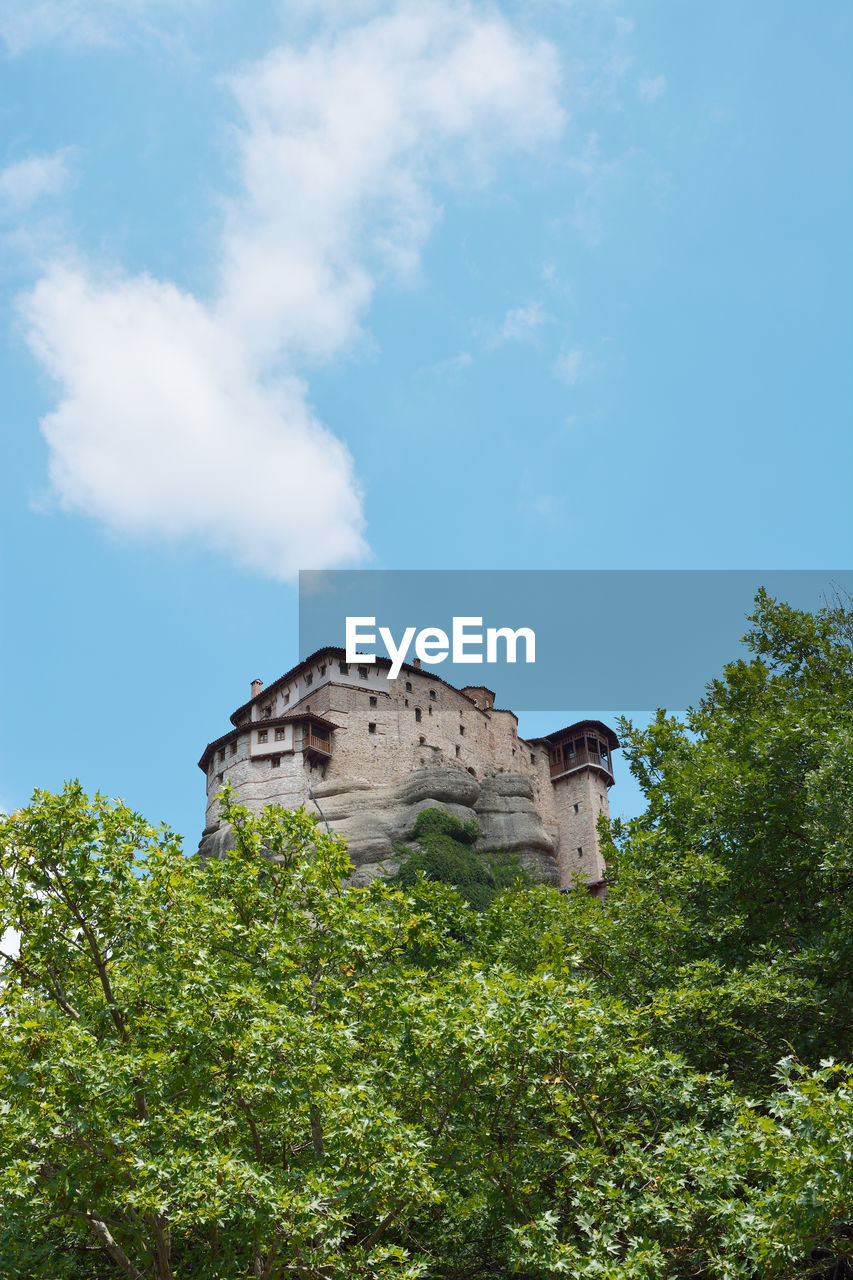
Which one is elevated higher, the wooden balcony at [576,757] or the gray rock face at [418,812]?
the wooden balcony at [576,757]

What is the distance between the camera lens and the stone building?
5797 cm

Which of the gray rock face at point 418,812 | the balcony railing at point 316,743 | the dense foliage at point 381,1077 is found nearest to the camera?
the dense foliage at point 381,1077

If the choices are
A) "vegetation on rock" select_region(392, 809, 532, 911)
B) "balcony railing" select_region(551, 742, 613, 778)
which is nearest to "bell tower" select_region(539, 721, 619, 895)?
"balcony railing" select_region(551, 742, 613, 778)

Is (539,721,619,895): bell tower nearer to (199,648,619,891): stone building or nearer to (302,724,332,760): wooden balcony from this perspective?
(199,648,619,891): stone building

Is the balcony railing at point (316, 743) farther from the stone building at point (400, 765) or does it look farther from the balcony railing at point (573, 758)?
the balcony railing at point (573, 758)

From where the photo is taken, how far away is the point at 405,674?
65.4 meters

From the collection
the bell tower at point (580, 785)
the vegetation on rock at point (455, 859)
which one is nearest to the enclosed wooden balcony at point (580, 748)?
the bell tower at point (580, 785)

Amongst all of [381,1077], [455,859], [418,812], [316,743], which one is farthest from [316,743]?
[381,1077]

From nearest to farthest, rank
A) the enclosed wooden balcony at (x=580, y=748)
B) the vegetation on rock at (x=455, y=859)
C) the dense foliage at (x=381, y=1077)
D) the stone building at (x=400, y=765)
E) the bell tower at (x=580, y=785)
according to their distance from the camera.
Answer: the dense foliage at (x=381, y=1077), the vegetation on rock at (x=455, y=859), the stone building at (x=400, y=765), the bell tower at (x=580, y=785), the enclosed wooden balcony at (x=580, y=748)

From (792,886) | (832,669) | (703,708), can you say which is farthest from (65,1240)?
(832,669)

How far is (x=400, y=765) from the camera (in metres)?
61.7

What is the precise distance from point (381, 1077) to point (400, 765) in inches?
1972

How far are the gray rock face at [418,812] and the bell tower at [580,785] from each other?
3509 millimetres

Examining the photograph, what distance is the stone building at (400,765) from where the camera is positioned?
190 feet
